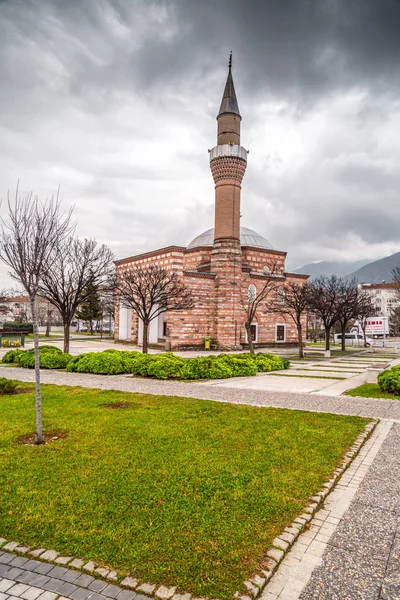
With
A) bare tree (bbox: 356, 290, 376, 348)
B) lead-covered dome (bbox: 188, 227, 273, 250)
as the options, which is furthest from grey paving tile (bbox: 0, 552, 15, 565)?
lead-covered dome (bbox: 188, 227, 273, 250)

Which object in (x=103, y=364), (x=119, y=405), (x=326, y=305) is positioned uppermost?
(x=326, y=305)

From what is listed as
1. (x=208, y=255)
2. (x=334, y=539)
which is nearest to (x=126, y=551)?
(x=334, y=539)

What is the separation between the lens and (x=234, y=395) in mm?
12672

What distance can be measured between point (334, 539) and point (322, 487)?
1211 millimetres

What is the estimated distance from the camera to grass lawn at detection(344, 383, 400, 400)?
42.4 feet

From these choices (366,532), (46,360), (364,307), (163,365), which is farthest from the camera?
(364,307)

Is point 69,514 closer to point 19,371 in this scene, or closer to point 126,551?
point 126,551

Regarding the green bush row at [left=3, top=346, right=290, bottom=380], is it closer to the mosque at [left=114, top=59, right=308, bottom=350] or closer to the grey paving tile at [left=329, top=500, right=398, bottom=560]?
the grey paving tile at [left=329, top=500, right=398, bottom=560]

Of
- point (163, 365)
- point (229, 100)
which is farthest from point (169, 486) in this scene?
point (229, 100)

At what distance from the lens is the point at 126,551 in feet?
12.5

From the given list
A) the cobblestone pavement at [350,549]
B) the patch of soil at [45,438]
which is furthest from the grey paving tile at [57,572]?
the patch of soil at [45,438]

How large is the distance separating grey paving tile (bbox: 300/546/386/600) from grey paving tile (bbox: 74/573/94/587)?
184 centimetres

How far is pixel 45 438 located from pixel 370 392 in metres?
10.8

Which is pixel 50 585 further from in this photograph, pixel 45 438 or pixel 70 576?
pixel 45 438
